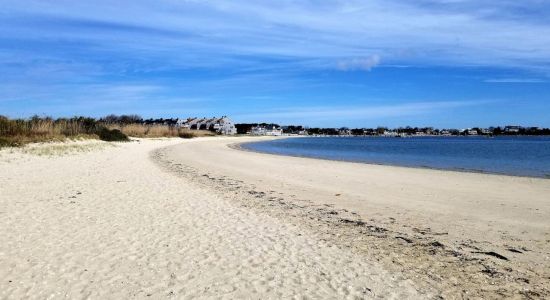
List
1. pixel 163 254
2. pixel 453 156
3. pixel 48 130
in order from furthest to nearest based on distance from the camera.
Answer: pixel 453 156, pixel 48 130, pixel 163 254

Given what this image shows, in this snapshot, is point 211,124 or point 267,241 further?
point 211,124

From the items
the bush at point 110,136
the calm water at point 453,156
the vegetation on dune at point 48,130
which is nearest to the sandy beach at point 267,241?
the calm water at point 453,156

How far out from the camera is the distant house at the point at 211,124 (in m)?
148

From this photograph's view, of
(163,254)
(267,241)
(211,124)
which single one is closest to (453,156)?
(267,241)

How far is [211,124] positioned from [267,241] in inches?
5766

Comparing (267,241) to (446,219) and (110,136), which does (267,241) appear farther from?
(110,136)

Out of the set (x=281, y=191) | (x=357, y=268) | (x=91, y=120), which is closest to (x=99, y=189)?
(x=281, y=191)

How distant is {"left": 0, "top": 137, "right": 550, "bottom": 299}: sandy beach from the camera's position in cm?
541

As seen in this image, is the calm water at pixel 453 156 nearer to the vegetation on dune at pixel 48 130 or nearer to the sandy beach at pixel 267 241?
the sandy beach at pixel 267 241

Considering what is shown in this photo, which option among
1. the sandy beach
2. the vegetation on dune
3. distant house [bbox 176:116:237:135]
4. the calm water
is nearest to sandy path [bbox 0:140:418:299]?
the sandy beach

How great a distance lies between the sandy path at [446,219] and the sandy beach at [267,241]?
0.12 feet

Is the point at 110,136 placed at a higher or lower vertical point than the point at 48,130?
lower

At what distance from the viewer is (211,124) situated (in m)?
152

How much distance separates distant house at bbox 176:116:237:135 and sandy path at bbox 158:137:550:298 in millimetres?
129673
